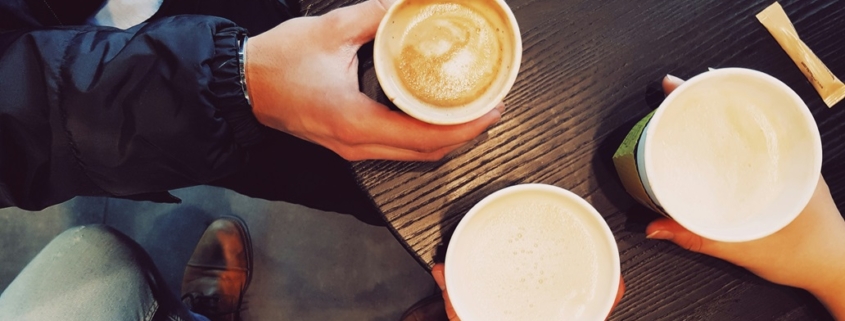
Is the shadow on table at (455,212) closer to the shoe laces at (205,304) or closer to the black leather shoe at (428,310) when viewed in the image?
the black leather shoe at (428,310)

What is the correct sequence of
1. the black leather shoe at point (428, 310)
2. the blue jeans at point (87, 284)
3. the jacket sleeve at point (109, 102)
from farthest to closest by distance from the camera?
the black leather shoe at point (428, 310) < the blue jeans at point (87, 284) < the jacket sleeve at point (109, 102)

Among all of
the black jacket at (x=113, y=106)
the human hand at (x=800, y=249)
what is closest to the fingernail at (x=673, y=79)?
the human hand at (x=800, y=249)

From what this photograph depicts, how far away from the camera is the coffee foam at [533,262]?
30.6 inches

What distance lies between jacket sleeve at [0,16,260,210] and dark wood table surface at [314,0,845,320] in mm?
203

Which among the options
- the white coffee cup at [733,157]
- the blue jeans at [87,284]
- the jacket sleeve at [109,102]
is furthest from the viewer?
the blue jeans at [87,284]

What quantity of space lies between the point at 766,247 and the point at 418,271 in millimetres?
1144

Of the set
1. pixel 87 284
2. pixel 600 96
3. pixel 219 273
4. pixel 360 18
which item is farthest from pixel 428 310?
pixel 360 18

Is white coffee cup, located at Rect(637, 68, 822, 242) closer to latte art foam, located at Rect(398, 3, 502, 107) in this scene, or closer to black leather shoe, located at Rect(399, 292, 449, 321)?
latte art foam, located at Rect(398, 3, 502, 107)

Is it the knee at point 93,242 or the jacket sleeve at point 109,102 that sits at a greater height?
the jacket sleeve at point 109,102

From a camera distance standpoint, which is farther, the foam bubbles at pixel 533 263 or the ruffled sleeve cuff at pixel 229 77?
the ruffled sleeve cuff at pixel 229 77

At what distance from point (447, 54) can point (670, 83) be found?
336 mm

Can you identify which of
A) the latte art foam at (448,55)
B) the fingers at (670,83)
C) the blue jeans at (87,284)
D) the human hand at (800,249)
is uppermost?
the latte art foam at (448,55)

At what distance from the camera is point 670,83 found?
81 centimetres

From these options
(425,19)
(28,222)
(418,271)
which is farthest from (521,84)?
(28,222)
